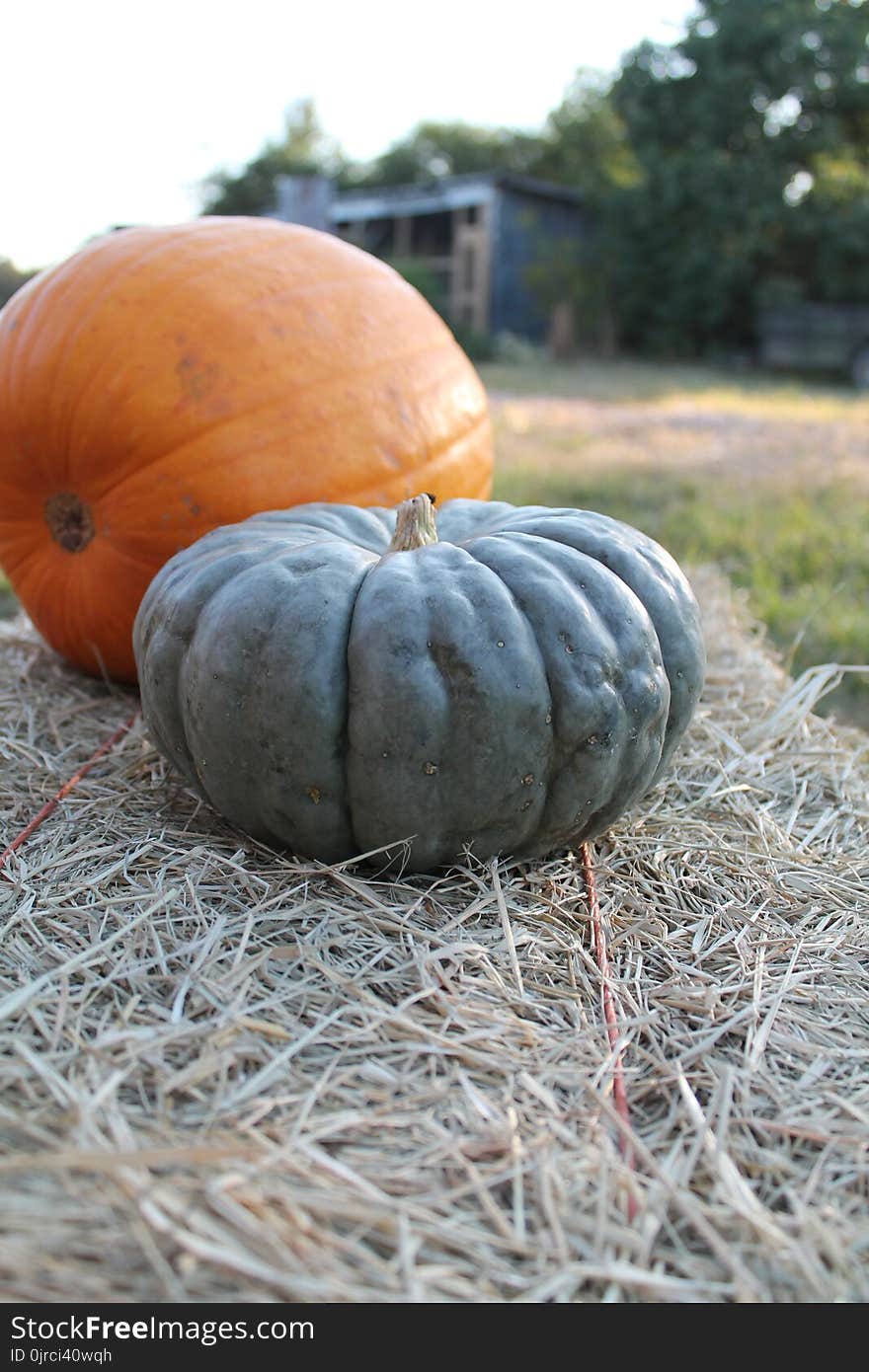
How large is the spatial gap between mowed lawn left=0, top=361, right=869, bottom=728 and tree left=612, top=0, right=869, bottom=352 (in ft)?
28.7

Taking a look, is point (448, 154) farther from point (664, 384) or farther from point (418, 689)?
point (418, 689)

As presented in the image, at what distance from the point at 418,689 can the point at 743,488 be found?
4557 millimetres

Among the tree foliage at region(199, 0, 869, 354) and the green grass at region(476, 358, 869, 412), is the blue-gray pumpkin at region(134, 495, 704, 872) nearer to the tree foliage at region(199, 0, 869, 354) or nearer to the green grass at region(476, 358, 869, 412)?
the green grass at region(476, 358, 869, 412)

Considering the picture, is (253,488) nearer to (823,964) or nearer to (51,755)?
(51,755)

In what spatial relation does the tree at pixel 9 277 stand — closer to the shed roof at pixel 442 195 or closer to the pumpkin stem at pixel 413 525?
the shed roof at pixel 442 195

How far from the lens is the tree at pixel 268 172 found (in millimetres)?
30719

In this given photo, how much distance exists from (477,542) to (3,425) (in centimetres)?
135

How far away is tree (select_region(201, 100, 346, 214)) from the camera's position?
30719mm

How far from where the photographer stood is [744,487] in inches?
233

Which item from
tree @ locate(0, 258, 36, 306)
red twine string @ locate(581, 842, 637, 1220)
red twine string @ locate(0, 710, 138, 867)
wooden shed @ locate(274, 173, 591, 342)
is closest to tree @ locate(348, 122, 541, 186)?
wooden shed @ locate(274, 173, 591, 342)

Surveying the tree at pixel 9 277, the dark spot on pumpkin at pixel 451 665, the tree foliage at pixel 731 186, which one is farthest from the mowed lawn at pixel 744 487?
the tree foliage at pixel 731 186

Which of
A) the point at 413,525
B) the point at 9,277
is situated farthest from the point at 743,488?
the point at 9,277

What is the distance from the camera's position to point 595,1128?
1.35 m

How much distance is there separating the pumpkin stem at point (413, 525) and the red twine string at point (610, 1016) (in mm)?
663
